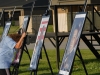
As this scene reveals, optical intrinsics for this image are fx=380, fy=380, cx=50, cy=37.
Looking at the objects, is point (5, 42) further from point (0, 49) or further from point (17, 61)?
point (17, 61)

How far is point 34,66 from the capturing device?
8.29m

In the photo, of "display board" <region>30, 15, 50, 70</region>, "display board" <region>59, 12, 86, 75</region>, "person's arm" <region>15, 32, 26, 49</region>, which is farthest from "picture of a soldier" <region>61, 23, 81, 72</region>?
"display board" <region>30, 15, 50, 70</region>

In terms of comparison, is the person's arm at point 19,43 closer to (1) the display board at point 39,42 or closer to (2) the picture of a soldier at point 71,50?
(1) the display board at point 39,42

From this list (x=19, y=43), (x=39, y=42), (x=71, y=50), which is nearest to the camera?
(x=71, y=50)

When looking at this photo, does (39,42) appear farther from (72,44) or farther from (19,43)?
(72,44)

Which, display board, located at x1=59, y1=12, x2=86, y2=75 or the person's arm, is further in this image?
the person's arm

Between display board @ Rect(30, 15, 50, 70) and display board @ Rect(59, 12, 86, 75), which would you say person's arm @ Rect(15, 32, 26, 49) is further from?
display board @ Rect(59, 12, 86, 75)

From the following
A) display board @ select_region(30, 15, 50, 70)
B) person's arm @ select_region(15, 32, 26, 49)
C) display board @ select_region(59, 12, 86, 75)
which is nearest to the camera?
display board @ select_region(59, 12, 86, 75)

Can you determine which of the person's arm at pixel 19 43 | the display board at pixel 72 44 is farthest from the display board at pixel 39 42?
the display board at pixel 72 44

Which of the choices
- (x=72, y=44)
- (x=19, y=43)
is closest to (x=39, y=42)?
(x=19, y=43)

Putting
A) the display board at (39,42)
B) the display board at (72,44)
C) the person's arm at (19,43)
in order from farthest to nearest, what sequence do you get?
the display board at (39,42) → the person's arm at (19,43) → the display board at (72,44)

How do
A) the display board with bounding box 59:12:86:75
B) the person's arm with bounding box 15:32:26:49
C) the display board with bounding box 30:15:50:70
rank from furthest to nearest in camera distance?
the display board with bounding box 30:15:50:70, the person's arm with bounding box 15:32:26:49, the display board with bounding box 59:12:86:75

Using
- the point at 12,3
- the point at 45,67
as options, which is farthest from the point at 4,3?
the point at 45,67

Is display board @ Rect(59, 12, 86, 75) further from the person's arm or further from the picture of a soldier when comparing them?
the person's arm
